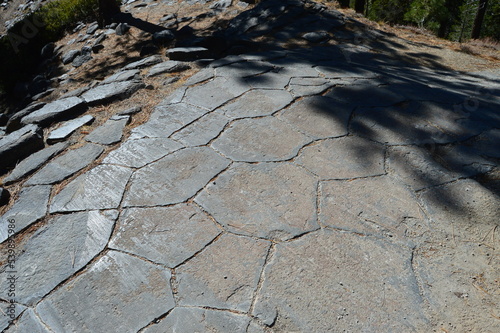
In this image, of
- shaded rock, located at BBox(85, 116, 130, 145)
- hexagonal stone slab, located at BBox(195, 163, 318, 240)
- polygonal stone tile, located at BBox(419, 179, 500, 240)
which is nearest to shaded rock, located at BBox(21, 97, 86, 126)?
shaded rock, located at BBox(85, 116, 130, 145)

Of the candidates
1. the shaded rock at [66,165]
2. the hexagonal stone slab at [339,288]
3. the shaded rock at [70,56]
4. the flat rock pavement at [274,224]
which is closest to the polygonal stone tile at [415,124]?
the flat rock pavement at [274,224]

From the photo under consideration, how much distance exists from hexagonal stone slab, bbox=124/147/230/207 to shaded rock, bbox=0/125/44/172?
120 cm

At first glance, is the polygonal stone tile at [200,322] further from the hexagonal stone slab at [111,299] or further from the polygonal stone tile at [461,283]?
the polygonal stone tile at [461,283]

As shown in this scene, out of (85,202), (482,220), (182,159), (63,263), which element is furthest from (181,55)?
(482,220)

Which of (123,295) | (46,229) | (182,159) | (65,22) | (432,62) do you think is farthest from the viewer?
(65,22)

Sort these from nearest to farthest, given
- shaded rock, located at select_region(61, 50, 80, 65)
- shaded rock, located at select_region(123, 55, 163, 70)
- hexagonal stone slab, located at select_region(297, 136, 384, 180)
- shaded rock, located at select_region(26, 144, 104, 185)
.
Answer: hexagonal stone slab, located at select_region(297, 136, 384, 180)
shaded rock, located at select_region(26, 144, 104, 185)
shaded rock, located at select_region(123, 55, 163, 70)
shaded rock, located at select_region(61, 50, 80, 65)

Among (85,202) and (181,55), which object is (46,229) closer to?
(85,202)

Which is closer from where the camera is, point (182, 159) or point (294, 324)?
point (294, 324)

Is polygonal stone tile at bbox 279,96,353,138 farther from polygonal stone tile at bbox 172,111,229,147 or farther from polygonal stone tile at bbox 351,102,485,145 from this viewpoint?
polygonal stone tile at bbox 172,111,229,147

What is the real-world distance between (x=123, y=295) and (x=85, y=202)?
0.84 metres

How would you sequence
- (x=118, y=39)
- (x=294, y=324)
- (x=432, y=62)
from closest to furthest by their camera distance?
(x=294, y=324) → (x=432, y=62) → (x=118, y=39)

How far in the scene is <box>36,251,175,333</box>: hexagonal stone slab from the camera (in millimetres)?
1679

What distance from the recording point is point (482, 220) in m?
2.08

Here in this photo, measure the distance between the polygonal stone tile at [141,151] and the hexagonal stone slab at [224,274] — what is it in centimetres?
101
